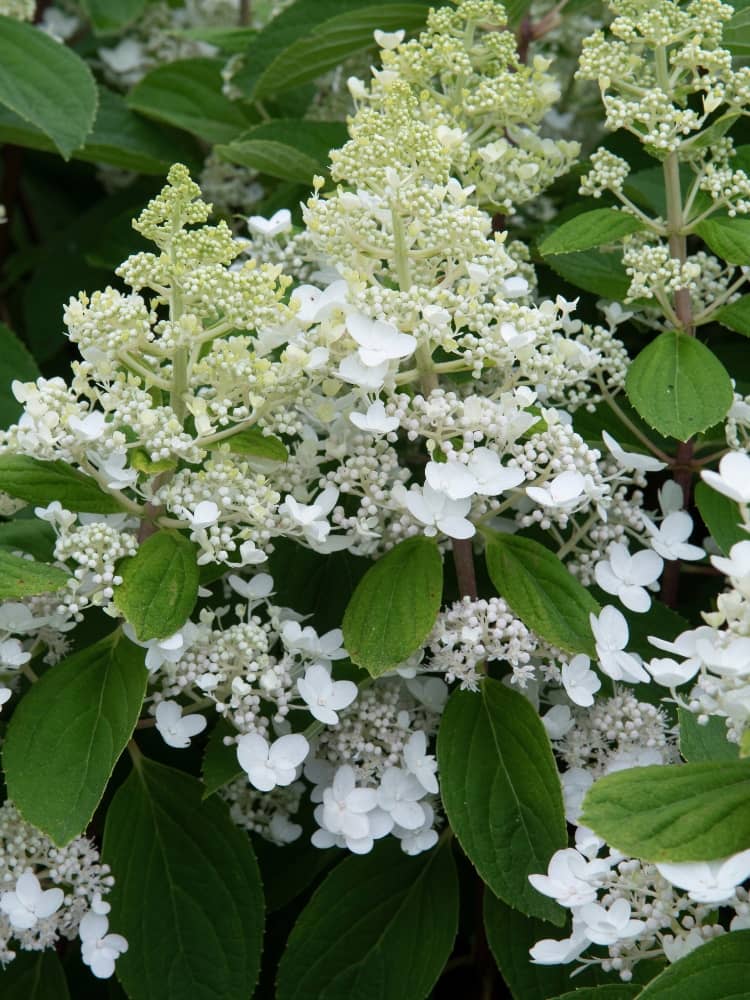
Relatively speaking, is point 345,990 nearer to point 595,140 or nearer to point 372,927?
point 372,927

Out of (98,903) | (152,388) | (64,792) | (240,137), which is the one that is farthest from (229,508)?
(240,137)

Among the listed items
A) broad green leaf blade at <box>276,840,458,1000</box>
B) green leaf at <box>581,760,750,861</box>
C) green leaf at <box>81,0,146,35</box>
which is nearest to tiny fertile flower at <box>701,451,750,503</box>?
green leaf at <box>581,760,750,861</box>

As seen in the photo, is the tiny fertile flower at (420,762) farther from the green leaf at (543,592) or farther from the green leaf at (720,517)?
the green leaf at (720,517)

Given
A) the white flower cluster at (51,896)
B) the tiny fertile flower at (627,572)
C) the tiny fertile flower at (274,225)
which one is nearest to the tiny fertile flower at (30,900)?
the white flower cluster at (51,896)

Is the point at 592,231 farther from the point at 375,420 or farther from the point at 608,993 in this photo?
the point at 608,993

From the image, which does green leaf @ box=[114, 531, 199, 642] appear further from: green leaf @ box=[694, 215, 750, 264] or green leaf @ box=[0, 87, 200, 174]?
green leaf @ box=[0, 87, 200, 174]

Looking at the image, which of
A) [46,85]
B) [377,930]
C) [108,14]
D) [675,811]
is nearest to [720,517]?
[675,811]

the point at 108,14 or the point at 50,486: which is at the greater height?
the point at 108,14
